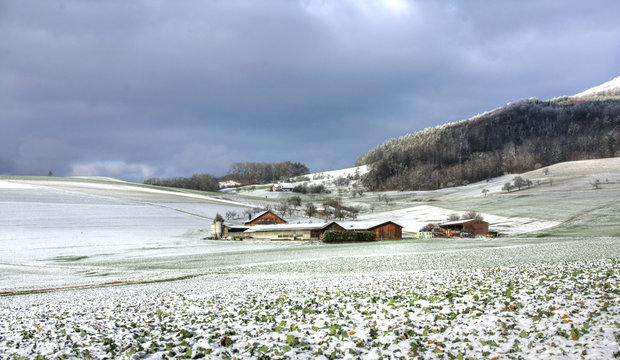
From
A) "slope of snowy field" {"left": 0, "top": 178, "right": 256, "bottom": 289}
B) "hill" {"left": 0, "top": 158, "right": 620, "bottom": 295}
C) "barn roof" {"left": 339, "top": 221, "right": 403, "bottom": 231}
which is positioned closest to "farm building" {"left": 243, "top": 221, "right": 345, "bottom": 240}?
"barn roof" {"left": 339, "top": 221, "right": 403, "bottom": 231}

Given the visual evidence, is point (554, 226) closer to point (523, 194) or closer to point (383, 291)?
point (523, 194)

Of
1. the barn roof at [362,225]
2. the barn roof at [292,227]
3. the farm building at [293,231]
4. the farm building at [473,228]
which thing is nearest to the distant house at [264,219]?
the barn roof at [292,227]

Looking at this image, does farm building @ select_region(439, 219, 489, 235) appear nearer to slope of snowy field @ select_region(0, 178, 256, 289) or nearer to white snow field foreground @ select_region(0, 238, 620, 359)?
slope of snowy field @ select_region(0, 178, 256, 289)

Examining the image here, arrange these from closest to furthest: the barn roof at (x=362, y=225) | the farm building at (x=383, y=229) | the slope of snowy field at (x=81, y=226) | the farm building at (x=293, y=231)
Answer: the slope of snowy field at (x=81, y=226)
the farm building at (x=383, y=229)
the barn roof at (x=362, y=225)
the farm building at (x=293, y=231)

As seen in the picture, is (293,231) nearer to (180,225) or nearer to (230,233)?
(230,233)

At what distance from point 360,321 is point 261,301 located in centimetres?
550

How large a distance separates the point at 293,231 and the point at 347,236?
14.6 m

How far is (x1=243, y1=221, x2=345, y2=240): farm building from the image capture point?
8306 cm

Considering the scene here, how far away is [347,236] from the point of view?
74.4 metres

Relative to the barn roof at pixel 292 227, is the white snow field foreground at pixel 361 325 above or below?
above

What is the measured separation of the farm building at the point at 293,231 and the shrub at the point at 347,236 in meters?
7.77

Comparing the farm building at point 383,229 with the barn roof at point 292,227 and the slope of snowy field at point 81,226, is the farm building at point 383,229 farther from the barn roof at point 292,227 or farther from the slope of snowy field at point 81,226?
the slope of snowy field at point 81,226

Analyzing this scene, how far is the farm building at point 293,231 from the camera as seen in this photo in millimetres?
83062

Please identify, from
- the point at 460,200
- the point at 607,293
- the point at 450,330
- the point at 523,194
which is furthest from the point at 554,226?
the point at 450,330
